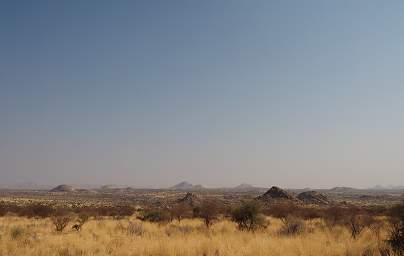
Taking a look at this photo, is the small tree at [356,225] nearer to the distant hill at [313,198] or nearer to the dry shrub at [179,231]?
the dry shrub at [179,231]

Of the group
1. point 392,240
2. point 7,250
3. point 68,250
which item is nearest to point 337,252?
point 392,240

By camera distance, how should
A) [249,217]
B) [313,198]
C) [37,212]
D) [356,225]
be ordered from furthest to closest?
[313,198]
[37,212]
[249,217]
[356,225]

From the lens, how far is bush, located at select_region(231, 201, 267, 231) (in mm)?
26219

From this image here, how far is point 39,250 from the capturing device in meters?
14.1

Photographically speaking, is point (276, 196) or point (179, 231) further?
point (276, 196)

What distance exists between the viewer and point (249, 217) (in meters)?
26.6

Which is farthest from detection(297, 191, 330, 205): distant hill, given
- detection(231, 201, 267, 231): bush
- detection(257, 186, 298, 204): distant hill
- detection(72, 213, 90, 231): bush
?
detection(72, 213, 90, 231): bush

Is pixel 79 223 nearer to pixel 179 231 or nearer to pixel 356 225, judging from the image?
pixel 179 231

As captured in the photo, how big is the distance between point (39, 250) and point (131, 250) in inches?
118

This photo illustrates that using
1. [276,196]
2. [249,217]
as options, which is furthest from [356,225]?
[276,196]

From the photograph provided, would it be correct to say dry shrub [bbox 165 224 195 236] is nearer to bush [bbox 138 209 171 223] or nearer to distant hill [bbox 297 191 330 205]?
bush [bbox 138 209 171 223]

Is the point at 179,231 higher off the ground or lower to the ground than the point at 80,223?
lower

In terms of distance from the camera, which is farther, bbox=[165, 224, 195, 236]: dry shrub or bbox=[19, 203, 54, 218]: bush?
bbox=[19, 203, 54, 218]: bush

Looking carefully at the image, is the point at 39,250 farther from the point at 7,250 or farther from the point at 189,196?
the point at 189,196
